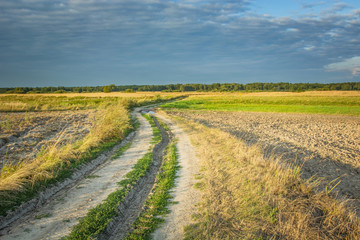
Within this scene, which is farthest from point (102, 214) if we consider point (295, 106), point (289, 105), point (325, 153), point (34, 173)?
point (289, 105)

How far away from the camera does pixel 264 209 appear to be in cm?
560

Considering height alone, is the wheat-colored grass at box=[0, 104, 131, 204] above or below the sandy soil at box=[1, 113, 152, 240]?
above

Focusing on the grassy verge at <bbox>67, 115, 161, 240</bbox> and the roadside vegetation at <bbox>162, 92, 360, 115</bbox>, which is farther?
the roadside vegetation at <bbox>162, 92, 360, 115</bbox>

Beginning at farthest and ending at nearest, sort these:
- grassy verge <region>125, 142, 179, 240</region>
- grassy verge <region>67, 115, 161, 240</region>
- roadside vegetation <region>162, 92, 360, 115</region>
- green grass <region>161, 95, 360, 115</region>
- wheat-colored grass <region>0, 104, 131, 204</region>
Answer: roadside vegetation <region>162, 92, 360, 115</region>
green grass <region>161, 95, 360, 115</region>
wheat-colored grass <region>0, 104, 131, 204</region>
grassy verge <region>125, 142, 179, 240</region>
grassy verge <region>67, 115, 161, 240</region>

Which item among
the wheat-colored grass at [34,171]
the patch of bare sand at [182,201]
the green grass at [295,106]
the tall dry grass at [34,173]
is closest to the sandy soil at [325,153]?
the patch of bare sand at [182,201]

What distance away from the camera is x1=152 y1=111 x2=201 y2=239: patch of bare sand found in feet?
16.3

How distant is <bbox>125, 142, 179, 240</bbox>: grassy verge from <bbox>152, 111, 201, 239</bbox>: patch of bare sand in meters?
0.17

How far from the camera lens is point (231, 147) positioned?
11.7 metres

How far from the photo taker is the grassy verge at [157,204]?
4.93 meters

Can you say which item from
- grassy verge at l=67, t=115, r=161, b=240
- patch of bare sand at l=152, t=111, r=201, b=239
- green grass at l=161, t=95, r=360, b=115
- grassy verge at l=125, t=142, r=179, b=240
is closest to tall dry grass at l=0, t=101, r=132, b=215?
grassy verge at l=67, t=115, r=161, b=240

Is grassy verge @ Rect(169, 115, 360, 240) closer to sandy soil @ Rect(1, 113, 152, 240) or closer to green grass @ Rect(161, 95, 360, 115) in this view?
sandy soil @ Rect(1, 113, 152, 240)

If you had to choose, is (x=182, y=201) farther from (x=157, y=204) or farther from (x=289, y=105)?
(x=289, y=105)

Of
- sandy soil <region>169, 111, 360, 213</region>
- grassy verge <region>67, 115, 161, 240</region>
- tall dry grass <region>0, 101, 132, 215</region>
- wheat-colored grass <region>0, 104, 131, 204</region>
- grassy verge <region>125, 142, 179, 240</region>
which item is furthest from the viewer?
sandy soil <region>169, 111, 360, 213</region>

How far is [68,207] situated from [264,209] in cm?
503
